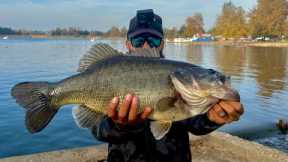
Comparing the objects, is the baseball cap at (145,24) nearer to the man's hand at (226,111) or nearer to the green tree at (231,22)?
the man's hand at (226,111)

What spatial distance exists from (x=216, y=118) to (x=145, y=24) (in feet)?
5.20

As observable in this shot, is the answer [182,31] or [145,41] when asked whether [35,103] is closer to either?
[145,41]

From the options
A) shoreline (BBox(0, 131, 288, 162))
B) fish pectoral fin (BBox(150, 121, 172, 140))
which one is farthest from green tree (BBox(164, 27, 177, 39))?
fish pectoral fin (BBox(150, 121, 172, 140))

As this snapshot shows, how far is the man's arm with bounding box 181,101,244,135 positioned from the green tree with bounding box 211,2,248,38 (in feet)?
401

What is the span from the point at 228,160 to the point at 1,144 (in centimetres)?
786

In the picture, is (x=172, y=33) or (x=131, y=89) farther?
(x=172, y=33)

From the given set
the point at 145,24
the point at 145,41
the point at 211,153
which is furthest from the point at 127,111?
the point at 211,153

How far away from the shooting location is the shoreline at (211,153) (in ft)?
21.8

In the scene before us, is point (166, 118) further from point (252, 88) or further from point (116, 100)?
point (252, 88)

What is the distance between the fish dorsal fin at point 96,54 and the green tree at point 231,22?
122769 millimetres

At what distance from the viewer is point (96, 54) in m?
3.46

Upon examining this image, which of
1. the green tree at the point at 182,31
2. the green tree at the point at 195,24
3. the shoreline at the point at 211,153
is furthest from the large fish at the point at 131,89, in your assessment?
the green tree at the point at 182,31

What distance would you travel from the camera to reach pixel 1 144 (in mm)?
11883

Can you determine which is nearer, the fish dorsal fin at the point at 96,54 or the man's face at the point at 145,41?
the fish dorsal fin at the point at 96,54
